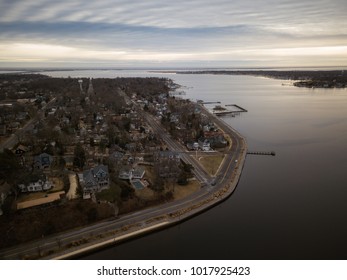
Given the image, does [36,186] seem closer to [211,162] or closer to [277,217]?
[211,162]

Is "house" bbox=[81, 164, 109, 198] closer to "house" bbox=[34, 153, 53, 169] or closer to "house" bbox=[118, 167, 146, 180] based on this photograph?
"house" bbox=[118, 167, 146, 180]

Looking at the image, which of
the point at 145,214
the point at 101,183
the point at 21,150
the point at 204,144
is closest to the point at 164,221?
the point at 145,214

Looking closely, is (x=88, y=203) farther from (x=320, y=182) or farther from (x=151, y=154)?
(x=320, y=182)

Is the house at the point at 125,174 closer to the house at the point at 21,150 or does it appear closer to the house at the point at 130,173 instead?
the house at the point at 130,173

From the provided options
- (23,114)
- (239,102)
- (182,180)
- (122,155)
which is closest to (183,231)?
(182,180)

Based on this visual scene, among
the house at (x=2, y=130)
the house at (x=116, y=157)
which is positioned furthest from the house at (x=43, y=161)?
the house at (x=2, y=130)

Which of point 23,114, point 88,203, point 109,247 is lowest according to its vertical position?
point 109,247
